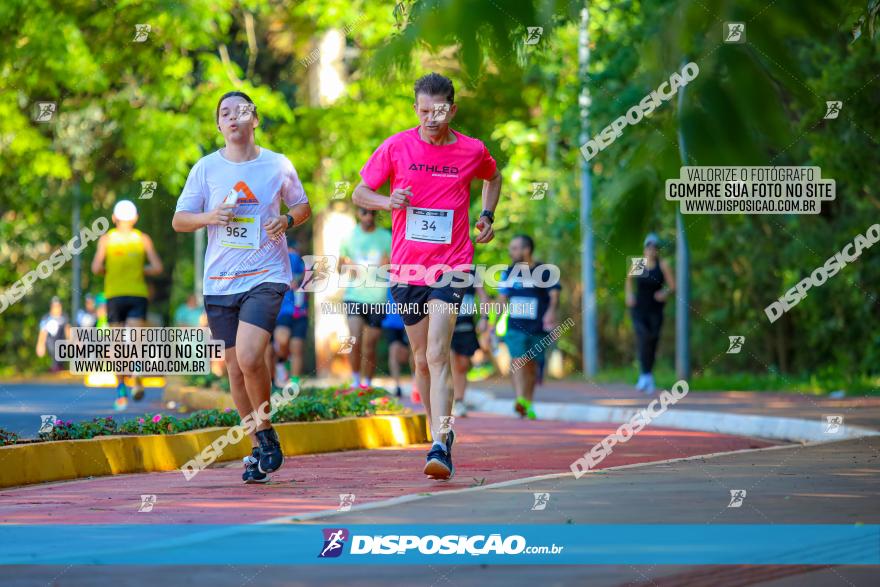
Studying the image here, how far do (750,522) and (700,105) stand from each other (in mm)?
3280

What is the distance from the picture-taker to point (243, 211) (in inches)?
356

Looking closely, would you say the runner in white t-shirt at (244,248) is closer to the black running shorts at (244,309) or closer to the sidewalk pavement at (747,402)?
the black running shorts at (244,309)

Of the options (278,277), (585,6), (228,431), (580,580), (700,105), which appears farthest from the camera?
(228,431)

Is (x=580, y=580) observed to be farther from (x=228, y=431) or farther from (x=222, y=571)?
(x=228, y=431)

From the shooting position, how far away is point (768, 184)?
3861 mm

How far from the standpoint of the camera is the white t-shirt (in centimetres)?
898

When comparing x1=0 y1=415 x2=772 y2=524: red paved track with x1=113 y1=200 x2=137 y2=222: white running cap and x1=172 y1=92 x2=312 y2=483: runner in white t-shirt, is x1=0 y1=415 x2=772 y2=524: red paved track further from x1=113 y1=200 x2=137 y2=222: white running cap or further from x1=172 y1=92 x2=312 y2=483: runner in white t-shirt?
x1=113 y1=200 x2=137 y2=222: white running cap

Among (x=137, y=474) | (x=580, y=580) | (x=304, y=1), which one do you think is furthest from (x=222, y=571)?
(x=304, y=1)

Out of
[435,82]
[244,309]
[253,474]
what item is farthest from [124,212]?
[435,82]

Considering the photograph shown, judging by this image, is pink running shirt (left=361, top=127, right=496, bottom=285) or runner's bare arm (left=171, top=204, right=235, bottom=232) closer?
runner's bare arm (left=171, top=204, right=235, bottom=232)

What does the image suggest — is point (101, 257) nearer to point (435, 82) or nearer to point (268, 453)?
point (268, 453)

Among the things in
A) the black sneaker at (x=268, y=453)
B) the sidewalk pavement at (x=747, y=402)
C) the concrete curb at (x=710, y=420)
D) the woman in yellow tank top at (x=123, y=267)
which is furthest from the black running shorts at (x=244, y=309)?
the woman in yellow tank top at (x=123, y=267)

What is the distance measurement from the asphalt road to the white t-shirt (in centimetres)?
339

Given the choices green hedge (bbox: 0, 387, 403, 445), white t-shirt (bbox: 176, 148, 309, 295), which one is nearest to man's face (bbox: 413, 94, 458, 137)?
white t-shirt (bbox: 176, 148, 309, 295)
